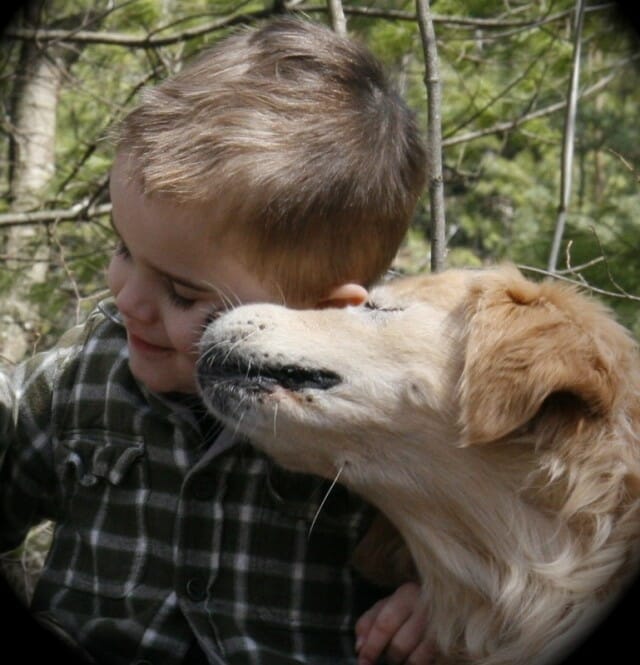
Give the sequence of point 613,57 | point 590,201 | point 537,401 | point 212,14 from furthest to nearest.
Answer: point 590,201
point 613,57
point 212,14
point 537,401

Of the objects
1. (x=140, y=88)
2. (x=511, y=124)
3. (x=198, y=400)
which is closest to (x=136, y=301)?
(x=198, y=400)

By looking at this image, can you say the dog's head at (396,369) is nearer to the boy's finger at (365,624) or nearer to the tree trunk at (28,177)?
the boy's finger at (365,624)

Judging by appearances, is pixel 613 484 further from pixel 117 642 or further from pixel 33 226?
pixel 33 226

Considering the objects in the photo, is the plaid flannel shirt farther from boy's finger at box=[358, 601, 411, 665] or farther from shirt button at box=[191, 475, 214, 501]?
boy's finger at box=[358, 601, 411, 665]

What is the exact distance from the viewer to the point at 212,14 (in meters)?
4.75

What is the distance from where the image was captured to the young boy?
2.48 meters

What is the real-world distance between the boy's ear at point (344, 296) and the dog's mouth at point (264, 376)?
0.28 m

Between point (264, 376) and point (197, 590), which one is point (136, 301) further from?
point (197, 590)

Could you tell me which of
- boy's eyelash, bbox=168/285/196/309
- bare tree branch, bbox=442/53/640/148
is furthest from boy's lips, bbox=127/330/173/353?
bare tree branch, bbox=442/53/640/148

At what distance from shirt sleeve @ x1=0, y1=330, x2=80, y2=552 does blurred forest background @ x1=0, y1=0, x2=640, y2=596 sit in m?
1.32

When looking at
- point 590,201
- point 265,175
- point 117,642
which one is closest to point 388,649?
point 117,642

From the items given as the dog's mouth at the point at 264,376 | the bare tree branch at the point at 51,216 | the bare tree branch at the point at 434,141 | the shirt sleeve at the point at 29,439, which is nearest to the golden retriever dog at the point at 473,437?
the dog's mouth at the point at 264,376

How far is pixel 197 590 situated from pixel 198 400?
0.47 metres

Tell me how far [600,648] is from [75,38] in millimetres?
3705
